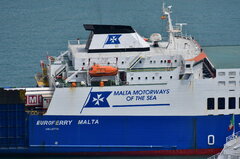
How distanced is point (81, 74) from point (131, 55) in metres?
2.27

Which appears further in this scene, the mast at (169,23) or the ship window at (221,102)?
the mast at (169,23)

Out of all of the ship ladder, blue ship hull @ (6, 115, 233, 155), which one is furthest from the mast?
blue ship hull @ (6, 115, 233, 155)

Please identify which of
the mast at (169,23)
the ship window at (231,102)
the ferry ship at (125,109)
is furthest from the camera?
the mast at (169,23)

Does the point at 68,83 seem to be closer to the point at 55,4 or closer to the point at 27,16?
the point at 27,16

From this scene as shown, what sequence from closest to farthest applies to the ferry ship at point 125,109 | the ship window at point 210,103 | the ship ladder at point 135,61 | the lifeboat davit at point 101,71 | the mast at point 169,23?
the ferry ship at point 125,109, the lifeboat davit at point 101,71, the ship window at point 210,103, the ship ladder at point 135,61, the mast at point 169,23

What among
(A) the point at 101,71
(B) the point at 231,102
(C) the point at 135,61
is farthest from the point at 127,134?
(B) the point at 231,102

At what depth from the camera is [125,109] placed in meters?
31.3

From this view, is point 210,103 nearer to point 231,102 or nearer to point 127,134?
point 231,102

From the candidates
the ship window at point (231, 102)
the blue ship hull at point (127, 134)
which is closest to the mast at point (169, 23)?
the ship window at point (231, 102)

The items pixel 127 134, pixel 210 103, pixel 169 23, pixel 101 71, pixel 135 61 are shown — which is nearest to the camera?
pixel 101 71

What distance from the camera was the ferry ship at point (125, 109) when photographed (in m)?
31.1

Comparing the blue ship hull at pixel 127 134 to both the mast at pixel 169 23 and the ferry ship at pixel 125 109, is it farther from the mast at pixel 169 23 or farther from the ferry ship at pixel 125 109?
the mast at pixel 169 23

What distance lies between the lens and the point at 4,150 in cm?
3120

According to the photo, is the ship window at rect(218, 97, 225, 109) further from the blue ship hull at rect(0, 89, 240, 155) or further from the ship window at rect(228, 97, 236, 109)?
the blue ship hull at rect(0, 89, 240, 155)
